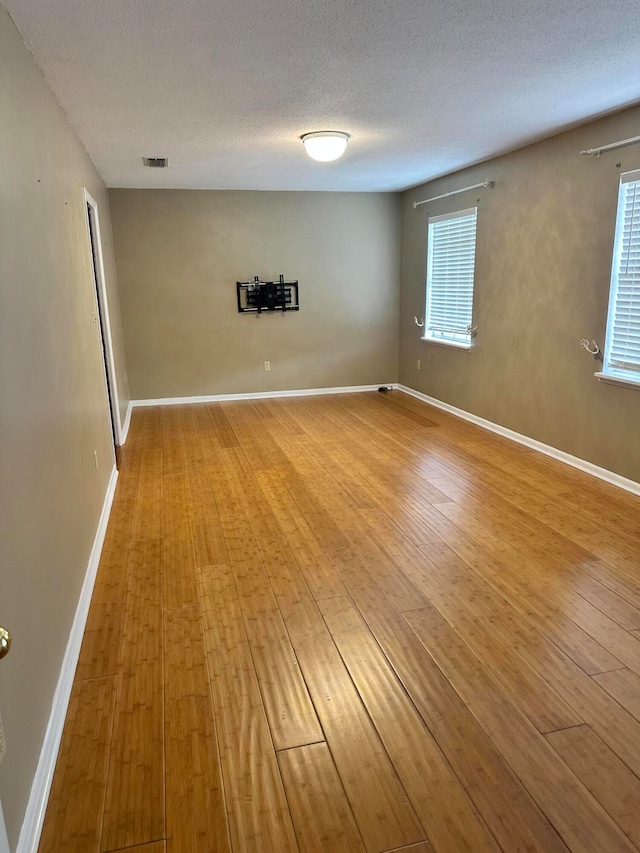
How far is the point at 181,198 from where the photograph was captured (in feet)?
21.1

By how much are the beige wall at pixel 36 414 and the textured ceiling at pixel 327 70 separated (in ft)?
1.05

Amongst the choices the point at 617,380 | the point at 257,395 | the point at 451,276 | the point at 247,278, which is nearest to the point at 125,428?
the point at 257,395

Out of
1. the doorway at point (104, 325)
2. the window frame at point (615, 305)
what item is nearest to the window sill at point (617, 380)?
the window frame at point (615, 305)

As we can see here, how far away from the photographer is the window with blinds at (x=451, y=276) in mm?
5637

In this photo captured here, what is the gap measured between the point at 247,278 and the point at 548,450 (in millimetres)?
3947

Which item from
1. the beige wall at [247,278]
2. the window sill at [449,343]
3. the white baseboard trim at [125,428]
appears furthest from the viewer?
the beige wall at [247,278]

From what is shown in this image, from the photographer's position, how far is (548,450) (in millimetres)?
4672

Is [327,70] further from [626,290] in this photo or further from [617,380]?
[617,380]

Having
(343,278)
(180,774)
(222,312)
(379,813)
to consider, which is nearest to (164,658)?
(180,774)

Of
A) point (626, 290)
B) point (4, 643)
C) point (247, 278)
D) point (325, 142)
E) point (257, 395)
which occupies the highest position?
point (325, 142)

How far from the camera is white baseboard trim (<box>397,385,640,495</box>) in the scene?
12.9 feet

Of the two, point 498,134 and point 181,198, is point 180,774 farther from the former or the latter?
point 181,198

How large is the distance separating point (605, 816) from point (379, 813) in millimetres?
597

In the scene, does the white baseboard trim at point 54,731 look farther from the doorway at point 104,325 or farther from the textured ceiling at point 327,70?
the textured ceiling at point 327,70
